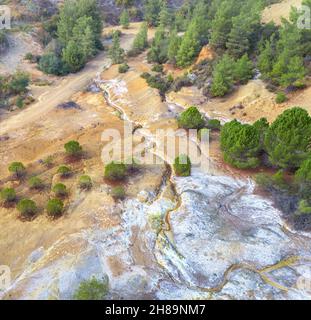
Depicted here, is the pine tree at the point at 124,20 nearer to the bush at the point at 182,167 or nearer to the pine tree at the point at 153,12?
the pine tree at the point at 153,12

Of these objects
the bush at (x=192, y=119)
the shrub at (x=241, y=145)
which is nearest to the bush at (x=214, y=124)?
the bush at (x=192, y=119)

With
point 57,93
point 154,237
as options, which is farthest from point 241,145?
point 57,93

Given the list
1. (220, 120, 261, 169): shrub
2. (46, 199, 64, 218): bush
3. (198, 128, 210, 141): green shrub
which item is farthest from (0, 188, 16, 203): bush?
(198, 128, 210, 141): green shrub

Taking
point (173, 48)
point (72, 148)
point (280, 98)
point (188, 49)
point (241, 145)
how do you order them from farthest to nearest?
point (173, 48) → point (188, 49) → point (280, 98) → point (72, 148) → point (241, 145)

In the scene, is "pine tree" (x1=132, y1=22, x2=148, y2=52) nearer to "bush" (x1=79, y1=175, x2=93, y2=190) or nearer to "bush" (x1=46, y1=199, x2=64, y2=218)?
"bush" (x1=79, y1=175, x2=93, y2=190)

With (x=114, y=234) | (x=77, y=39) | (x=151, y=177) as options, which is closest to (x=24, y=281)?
(x=114, y=234)

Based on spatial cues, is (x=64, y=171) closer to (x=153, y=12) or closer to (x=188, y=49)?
(x=188, y=49)
